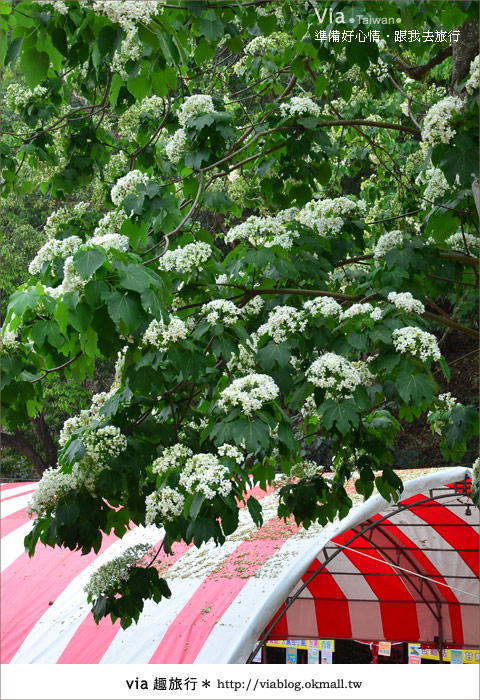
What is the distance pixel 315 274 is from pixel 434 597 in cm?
577

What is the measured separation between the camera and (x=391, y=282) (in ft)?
10.8

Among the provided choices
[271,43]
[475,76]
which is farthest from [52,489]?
[271,43]

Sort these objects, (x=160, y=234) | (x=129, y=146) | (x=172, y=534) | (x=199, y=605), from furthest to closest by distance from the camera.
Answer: (x=199, y=605) → (x=129, y=146) → (x=160, y=234) → (x=172, y=534)

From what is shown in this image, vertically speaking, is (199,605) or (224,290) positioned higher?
(224,290)

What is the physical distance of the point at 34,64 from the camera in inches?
97.2

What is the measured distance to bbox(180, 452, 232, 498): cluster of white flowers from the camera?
7.75ft

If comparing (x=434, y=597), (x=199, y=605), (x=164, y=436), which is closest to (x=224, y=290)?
(x=164, y=436)

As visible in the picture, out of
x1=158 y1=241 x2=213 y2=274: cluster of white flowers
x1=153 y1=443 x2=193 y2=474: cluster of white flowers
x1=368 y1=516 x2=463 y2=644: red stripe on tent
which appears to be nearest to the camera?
x1=153 y1=443 x2=193 y2=474: cluster of white flowers

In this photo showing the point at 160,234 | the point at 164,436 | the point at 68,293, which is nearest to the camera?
the point at 68,293

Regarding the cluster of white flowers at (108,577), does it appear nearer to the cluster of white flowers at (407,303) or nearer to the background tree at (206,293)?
the background tree at (206,293)

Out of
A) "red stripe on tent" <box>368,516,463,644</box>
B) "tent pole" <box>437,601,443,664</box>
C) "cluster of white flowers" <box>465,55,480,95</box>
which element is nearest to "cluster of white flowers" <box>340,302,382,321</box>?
"cluster of white flowers" <box>465,55,480,95</box>

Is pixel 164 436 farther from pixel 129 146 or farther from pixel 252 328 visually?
pixel 129 146

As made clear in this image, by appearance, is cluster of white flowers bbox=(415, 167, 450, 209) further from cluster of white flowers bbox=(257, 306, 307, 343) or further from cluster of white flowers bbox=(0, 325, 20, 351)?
cluster of white flowers bbox=(0, 325, 20, 351)

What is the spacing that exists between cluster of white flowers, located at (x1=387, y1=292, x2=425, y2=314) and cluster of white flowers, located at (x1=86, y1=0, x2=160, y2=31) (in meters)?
1.45
